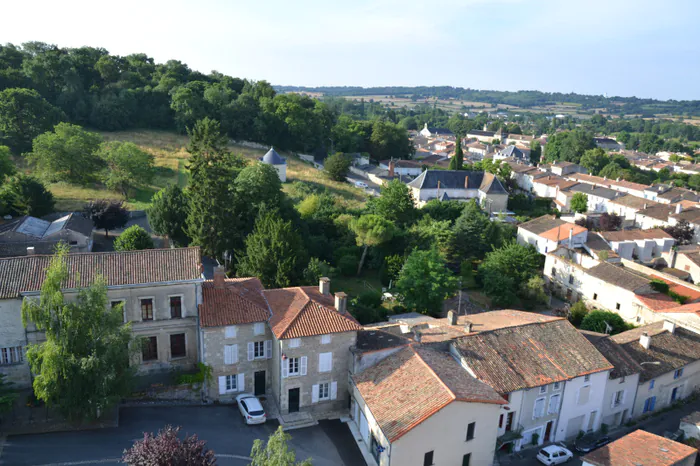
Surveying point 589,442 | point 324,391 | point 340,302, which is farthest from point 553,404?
point 340,302

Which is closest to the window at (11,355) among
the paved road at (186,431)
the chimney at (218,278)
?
the paved road at (186,431)

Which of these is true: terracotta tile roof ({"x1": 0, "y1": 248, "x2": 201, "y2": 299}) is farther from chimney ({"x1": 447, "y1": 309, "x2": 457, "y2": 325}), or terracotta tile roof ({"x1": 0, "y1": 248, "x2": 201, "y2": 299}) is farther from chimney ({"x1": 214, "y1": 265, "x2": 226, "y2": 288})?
chimney ({"x1": 447, "y1": 309, "x2": 457, "y2": 325})

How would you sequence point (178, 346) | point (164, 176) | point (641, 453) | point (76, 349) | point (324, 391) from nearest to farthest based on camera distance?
point (76, 349) → point (641, 453) → point (324, 391) → point (178, 346) → point (164, 176)

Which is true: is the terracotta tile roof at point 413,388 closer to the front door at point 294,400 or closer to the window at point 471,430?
the window at point 471,430

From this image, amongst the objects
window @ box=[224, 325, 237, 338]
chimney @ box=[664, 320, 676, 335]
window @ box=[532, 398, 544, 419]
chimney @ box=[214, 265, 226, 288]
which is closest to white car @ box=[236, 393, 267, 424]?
window @ box=[224, 325, 237, 338]

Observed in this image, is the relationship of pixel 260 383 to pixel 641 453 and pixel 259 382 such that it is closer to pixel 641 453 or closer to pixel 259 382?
pixel 259 382

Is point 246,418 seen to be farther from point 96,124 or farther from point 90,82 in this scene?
point 90,82

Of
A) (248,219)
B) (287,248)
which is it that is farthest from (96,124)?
(287,248)
